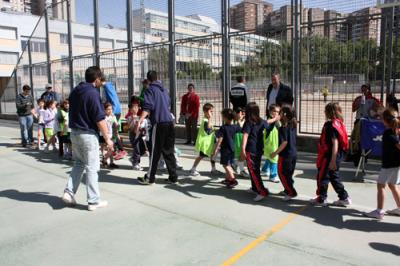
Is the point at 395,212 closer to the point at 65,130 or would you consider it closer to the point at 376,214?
the point at 376,214

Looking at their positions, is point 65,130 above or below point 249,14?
below

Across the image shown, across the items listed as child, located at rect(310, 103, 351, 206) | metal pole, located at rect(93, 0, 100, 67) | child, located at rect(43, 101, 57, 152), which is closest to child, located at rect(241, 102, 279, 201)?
child, located at rect(310, 103, 351, 206)

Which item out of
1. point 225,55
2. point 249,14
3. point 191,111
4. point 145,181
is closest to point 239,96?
point 225,55

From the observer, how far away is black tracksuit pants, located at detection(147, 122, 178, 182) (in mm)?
6613

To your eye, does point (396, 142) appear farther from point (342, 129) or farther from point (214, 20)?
point (214, 20)

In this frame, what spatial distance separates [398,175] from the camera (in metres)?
4.89

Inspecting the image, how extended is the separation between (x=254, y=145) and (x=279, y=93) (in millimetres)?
2483

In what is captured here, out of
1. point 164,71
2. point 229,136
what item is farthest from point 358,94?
point 164,71

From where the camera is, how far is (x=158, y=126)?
6.61m

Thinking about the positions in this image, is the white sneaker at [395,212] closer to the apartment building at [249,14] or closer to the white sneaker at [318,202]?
the white sneaker at [318,202]

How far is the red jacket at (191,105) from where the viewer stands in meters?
11.4

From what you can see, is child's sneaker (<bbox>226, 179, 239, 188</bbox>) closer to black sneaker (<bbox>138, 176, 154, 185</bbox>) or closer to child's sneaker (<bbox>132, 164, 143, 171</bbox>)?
black sneaker (<bbox>138, 176, 154, 185</bbox>)

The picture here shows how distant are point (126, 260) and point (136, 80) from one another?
33.9 ft

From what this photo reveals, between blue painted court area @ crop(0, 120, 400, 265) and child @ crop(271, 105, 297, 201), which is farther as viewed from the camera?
child @ crop(271, 105, 297, 201)
